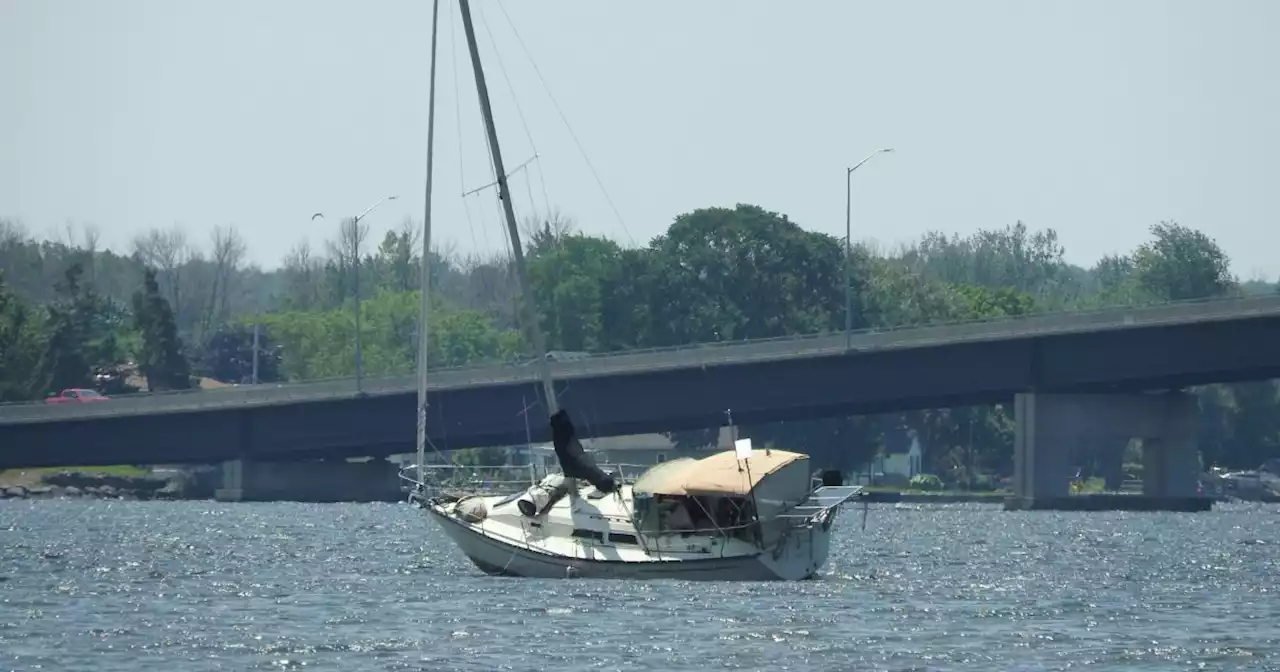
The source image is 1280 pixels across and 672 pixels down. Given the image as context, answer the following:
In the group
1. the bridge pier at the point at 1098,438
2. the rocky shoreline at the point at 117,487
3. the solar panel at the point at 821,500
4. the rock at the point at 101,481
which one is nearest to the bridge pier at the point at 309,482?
the rocky shoreline at the point at 117,487

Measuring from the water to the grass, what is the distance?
64.9 m

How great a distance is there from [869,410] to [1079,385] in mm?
11327

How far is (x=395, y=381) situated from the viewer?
451 ft

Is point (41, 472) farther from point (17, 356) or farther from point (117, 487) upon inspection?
point (17, 356)

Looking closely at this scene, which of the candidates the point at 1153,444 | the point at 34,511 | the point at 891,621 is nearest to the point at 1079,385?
the point at 1153,444

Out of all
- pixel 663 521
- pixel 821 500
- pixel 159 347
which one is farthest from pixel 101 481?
pixel 663 521

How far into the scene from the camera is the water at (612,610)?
156ft

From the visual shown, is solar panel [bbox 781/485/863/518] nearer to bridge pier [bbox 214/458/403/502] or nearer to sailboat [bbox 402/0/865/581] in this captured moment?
sailboat [bbox 402/0/865/581]

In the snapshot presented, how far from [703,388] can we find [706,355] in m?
1.97

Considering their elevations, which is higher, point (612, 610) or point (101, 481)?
point (101, 481)

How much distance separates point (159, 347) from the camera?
198 m

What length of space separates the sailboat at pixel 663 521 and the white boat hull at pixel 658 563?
0.09 feet

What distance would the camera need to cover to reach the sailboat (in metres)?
65.5

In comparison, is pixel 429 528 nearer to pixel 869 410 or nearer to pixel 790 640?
pixel 869 410
